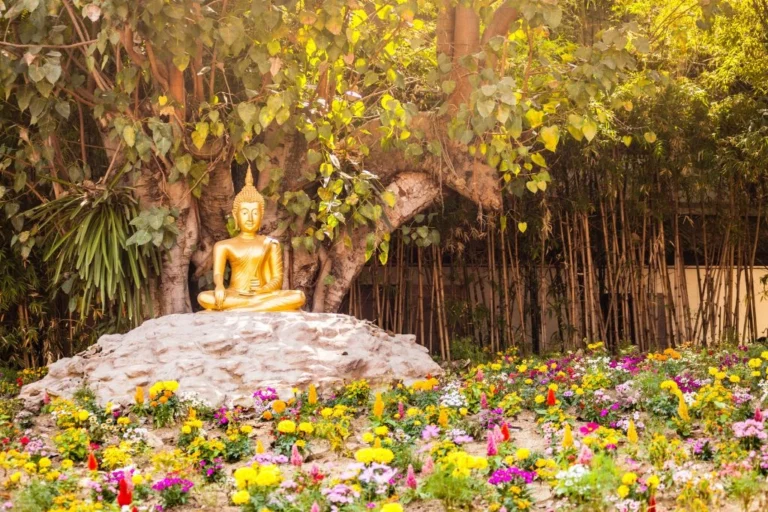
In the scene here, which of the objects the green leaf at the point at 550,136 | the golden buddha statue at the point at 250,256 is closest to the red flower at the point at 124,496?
the golden buddha statue at the point at 250,256

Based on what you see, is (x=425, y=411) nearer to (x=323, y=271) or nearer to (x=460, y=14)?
(x=323, y=271)

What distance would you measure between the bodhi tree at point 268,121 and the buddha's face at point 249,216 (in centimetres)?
29

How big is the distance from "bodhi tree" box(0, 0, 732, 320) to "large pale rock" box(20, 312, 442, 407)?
0.77 metres

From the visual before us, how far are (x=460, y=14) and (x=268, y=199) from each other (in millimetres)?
2018

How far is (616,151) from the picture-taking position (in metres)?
7.93

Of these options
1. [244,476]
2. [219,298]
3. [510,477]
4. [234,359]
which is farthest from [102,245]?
[510,477]

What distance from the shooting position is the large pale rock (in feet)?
17.9

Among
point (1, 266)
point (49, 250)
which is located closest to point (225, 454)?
point (49, 250)

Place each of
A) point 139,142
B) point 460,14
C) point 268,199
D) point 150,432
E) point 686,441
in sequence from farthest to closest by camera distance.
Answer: point 268,199, point 460,14, point 139,142, point 150,432, point 686,441

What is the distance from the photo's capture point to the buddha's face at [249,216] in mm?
6523

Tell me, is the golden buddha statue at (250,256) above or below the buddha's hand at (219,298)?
above

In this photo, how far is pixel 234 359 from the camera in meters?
5.63

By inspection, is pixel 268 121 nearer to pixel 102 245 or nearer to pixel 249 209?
pixel 249 209

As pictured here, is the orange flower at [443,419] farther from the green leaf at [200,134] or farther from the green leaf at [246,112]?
the green leaf at [200,134]
